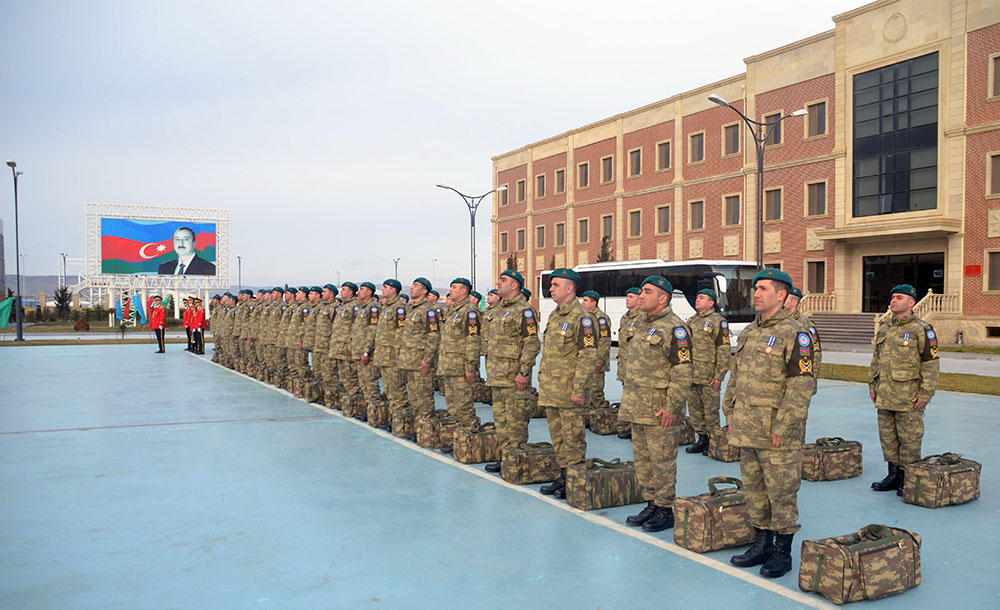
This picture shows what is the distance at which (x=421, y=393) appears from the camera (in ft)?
31.4

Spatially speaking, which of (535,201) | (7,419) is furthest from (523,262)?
(7,419)

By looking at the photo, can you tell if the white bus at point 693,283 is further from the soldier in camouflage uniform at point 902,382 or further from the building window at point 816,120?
the soldier in camouflage uniform at point 902,382

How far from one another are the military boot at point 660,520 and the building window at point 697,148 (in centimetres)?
3546

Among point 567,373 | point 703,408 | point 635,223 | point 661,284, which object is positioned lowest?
point 703,408

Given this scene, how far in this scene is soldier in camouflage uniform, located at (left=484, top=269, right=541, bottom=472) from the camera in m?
7.52

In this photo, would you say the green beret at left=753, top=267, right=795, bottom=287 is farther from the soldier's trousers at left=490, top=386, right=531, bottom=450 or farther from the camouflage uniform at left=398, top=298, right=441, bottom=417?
the camouflage uniform at left=398, top=298, right=441, bottom=417

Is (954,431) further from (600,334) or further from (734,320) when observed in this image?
(734,320)

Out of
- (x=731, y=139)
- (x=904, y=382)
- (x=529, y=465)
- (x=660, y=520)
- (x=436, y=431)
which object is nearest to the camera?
(x=660, y=520)

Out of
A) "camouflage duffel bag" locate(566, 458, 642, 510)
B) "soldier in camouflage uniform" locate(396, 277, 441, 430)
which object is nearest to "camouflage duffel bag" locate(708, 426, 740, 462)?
"camouflage duffel bag" locate(566, 458, 642, 510)

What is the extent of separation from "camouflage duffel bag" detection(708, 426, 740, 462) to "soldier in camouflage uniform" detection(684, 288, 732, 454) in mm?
397

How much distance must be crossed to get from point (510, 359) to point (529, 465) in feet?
3.78

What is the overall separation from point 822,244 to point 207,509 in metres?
32.3

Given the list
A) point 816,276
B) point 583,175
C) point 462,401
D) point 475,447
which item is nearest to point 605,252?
point 583,175

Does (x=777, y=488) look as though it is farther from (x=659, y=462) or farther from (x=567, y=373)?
(x=567, y=373)
